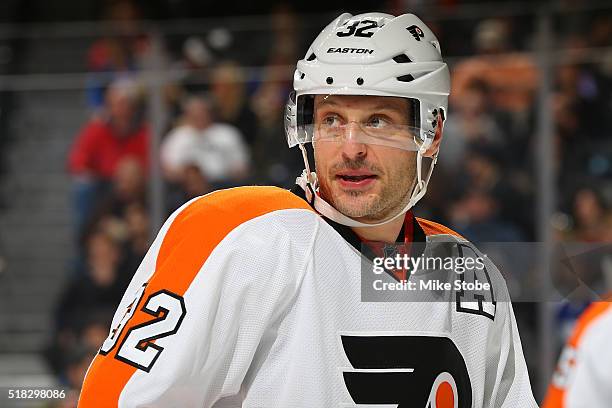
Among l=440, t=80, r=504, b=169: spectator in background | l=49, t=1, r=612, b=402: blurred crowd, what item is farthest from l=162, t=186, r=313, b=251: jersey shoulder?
l=440, t=80, r=504, b=169: spectator in background

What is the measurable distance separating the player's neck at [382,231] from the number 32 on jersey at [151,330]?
350 millimetres

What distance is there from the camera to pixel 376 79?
1925mm

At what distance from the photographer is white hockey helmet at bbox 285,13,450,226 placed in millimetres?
1930

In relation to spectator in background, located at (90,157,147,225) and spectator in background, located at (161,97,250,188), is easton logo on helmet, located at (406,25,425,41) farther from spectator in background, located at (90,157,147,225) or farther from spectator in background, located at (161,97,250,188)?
spectator in background, located at (90,157,147,225)

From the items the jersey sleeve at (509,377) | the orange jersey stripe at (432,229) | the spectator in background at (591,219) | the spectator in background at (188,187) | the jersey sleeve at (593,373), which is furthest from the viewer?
the spectator in background at (188,187)

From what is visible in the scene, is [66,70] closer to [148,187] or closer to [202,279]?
[148,187]

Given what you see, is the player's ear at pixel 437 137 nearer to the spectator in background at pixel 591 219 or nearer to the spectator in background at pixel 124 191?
the spectator in background at pixel 591 219

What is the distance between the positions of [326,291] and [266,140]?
2.36m

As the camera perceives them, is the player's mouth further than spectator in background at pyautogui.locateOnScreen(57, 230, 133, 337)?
No

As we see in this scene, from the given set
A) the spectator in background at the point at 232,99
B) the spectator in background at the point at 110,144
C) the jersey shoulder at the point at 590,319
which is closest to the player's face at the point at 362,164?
the jersey shoulder at the point at 590,319

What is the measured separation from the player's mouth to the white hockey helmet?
47 mm

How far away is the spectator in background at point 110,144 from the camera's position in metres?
4.20

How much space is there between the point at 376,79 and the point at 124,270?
2221mm

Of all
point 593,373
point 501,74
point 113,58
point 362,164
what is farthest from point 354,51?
point 113,58
